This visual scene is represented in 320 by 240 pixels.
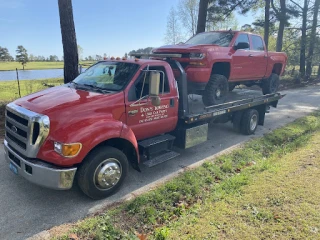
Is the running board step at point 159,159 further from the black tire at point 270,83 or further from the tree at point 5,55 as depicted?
the tree at point 5,55

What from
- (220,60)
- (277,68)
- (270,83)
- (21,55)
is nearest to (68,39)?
(220,60)

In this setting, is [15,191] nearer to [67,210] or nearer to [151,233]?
[67,210]

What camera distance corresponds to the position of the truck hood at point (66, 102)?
12.0 ft

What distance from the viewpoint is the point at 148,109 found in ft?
15.2

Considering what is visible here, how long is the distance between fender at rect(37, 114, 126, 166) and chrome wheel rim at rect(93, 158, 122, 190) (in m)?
0.36

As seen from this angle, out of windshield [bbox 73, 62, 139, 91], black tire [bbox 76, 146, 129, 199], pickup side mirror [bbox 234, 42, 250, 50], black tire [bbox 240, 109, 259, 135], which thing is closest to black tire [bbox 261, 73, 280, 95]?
black tire [bbox 240, 109, 259, 135]

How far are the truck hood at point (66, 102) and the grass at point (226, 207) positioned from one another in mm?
1489

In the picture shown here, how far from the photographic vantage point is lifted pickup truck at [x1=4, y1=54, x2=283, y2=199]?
350 centimetres

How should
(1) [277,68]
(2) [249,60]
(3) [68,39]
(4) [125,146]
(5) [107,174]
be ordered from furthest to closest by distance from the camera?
(1) [277,68]
(3) [68,39]
(2) [249,60]
(4) [125,146]
(5) [107,174]

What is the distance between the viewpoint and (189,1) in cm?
3572

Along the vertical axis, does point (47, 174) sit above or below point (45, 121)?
below

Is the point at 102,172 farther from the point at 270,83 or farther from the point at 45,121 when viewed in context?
the point at 270,83

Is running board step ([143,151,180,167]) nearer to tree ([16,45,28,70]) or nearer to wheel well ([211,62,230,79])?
wheel well ([211,62,230,79])

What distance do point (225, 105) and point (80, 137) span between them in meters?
4.06
